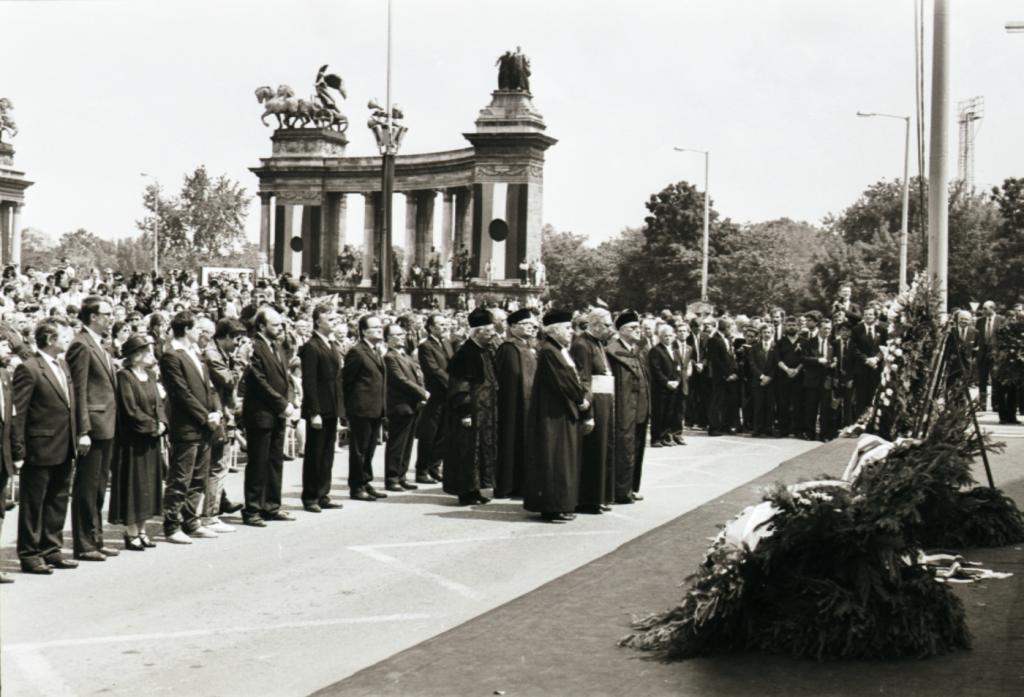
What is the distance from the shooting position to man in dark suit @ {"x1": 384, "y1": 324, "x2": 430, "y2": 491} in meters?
14.9

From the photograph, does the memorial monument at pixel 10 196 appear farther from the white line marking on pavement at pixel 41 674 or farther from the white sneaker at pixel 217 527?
the white line marking on pavement at pixel 41 674

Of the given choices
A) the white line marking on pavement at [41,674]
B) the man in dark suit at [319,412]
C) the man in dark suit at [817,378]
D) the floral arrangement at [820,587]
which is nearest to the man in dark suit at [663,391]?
the man in dark suit at [817,378]

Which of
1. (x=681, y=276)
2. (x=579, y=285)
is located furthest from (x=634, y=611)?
(x=579, y=285)

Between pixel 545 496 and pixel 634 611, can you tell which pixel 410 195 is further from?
pixel 634 611

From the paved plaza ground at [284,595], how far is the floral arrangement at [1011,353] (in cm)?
992

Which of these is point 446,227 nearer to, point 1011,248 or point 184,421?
point 1011,248

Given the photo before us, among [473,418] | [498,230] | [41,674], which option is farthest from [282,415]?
[498,230]

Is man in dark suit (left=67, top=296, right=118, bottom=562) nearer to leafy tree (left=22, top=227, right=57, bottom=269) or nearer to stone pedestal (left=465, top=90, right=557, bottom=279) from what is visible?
stone pedestal (left=465, top=90, right=557, bottom=279)

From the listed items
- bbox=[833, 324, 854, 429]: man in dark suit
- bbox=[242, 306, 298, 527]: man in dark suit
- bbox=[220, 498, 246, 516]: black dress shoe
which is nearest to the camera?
bbox=[242, 306, 298, 527]: man in dark suit

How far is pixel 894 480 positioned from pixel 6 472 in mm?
6371

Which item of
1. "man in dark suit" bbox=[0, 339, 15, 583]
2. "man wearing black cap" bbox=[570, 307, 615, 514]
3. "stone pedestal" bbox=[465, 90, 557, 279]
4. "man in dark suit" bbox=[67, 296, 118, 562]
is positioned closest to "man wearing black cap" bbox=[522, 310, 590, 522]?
"man wearing black cap" bbox=[570, 307, 615, 514]

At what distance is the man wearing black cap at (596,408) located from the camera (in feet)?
43.1

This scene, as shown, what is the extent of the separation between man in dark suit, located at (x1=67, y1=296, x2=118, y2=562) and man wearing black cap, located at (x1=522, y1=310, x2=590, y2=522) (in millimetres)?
3987

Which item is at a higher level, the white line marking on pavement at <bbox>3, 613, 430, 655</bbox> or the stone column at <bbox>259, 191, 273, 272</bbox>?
the stone column at <bbox>259, 191, 273, 272</bbox>
